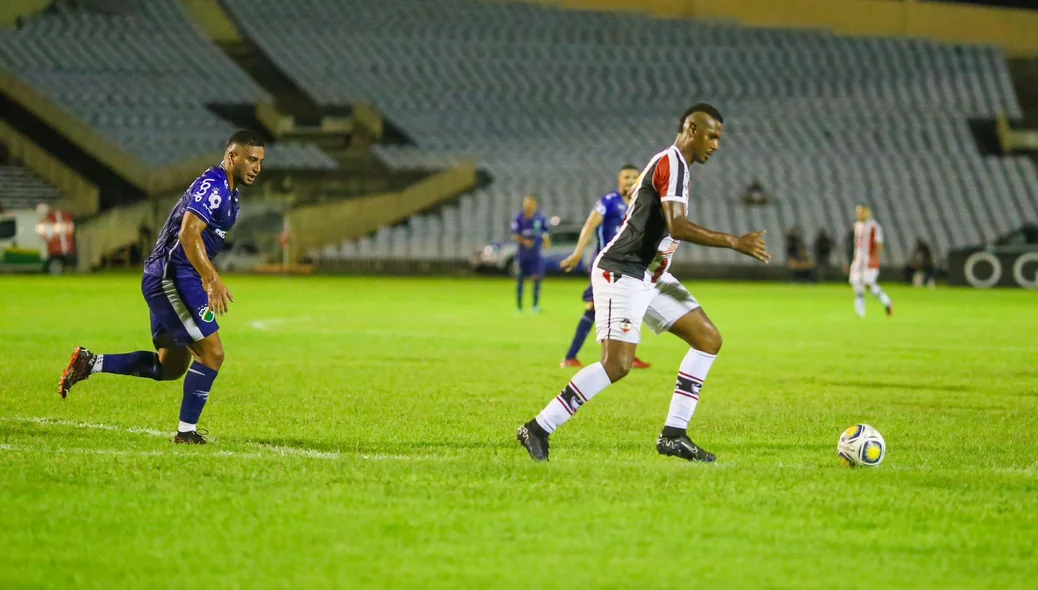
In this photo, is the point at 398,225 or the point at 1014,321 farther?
the point at 398,225

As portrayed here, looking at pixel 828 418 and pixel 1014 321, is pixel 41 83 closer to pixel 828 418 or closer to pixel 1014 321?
pixel 1014 321

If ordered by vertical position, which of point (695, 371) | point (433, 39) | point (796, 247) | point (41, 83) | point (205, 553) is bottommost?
point (205, 553)

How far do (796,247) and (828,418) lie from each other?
3614 centimetres

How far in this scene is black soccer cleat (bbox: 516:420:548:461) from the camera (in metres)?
8.15

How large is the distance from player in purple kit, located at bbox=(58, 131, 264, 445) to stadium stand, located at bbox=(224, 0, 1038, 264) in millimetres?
38202

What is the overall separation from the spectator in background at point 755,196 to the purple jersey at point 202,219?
42.8 metres

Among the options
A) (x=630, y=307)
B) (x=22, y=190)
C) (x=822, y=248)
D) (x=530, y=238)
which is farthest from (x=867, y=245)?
(x=22, y=190)

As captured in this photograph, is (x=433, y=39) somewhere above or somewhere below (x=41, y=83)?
above

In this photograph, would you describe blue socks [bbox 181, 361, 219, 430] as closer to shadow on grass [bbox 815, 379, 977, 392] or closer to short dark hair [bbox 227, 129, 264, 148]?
short dark hair [bbox 227, 129, 264, 148]

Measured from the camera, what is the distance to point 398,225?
4884cm

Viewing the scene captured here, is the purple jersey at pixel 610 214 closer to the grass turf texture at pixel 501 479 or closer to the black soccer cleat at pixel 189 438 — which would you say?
the grass turf texture at pixel 501 479

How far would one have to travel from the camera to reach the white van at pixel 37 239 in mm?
41094

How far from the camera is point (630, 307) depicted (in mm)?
8219

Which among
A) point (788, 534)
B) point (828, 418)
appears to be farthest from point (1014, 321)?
point (788, 534)
